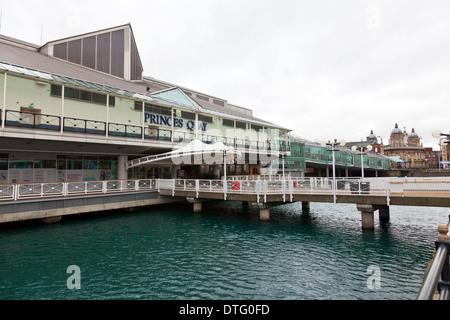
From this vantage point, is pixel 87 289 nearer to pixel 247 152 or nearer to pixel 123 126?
pixel 123 126

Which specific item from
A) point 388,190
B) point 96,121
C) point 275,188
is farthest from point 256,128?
point 388,190

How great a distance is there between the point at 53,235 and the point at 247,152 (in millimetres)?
23876

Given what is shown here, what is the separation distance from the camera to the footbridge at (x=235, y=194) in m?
16.1

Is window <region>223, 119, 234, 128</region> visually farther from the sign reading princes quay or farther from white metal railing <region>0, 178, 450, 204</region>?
white metal railing <region>0, 178, 450, 204</region>

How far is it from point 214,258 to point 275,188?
391 inches

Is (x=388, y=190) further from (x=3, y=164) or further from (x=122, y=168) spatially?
(x=3, y=164)

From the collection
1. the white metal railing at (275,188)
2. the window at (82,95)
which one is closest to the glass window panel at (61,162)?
the white metal railing at (275,188)

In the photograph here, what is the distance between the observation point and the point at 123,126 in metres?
24.7

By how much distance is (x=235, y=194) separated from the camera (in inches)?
813

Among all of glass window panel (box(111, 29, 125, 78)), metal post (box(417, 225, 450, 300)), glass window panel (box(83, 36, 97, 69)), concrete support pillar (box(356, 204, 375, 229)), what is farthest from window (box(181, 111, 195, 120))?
metal post (box(417, 225, 450, 300))

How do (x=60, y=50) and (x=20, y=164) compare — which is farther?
(x=60, y=50)

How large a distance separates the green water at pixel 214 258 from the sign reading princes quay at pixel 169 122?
38.7 ft

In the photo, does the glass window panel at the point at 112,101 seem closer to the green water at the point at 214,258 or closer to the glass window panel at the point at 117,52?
the green water at the point at 214,258

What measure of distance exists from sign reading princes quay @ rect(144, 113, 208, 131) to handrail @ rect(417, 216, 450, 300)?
26.9 meters
